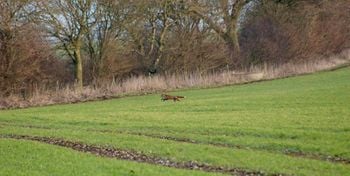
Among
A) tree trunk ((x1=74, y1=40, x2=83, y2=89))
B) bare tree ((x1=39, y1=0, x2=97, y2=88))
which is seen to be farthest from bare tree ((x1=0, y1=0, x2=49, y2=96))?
tree trunk ((x1=74, y1=40, x2=83, y2=89))

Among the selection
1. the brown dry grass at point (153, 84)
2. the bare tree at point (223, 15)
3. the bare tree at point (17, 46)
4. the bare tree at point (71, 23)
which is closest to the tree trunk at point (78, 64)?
the bare tree at point (71, 23)

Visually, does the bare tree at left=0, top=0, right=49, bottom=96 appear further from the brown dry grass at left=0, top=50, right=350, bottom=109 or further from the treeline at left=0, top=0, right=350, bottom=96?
the brown dry grass at left=0, top=50, right=350, bottom=109

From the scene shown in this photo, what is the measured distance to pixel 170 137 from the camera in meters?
17.1

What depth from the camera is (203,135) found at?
1698cm

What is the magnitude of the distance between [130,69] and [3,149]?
3207cm

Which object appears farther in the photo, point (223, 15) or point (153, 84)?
point (223, 15)

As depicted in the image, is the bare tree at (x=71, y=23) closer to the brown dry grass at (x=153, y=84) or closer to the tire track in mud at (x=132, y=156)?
the brown dry grass at (x=153, y=84)

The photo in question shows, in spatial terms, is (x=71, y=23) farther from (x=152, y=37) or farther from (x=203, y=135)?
(x=203, y=135)

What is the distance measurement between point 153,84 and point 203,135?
21.3 meters

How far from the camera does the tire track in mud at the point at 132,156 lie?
12242mm

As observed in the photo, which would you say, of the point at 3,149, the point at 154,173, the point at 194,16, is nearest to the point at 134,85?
the point at 194,16

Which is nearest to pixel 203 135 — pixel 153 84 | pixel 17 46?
pixel 153 84

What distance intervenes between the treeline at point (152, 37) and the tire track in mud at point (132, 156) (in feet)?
67.7

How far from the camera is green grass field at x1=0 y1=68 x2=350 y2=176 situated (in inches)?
488
